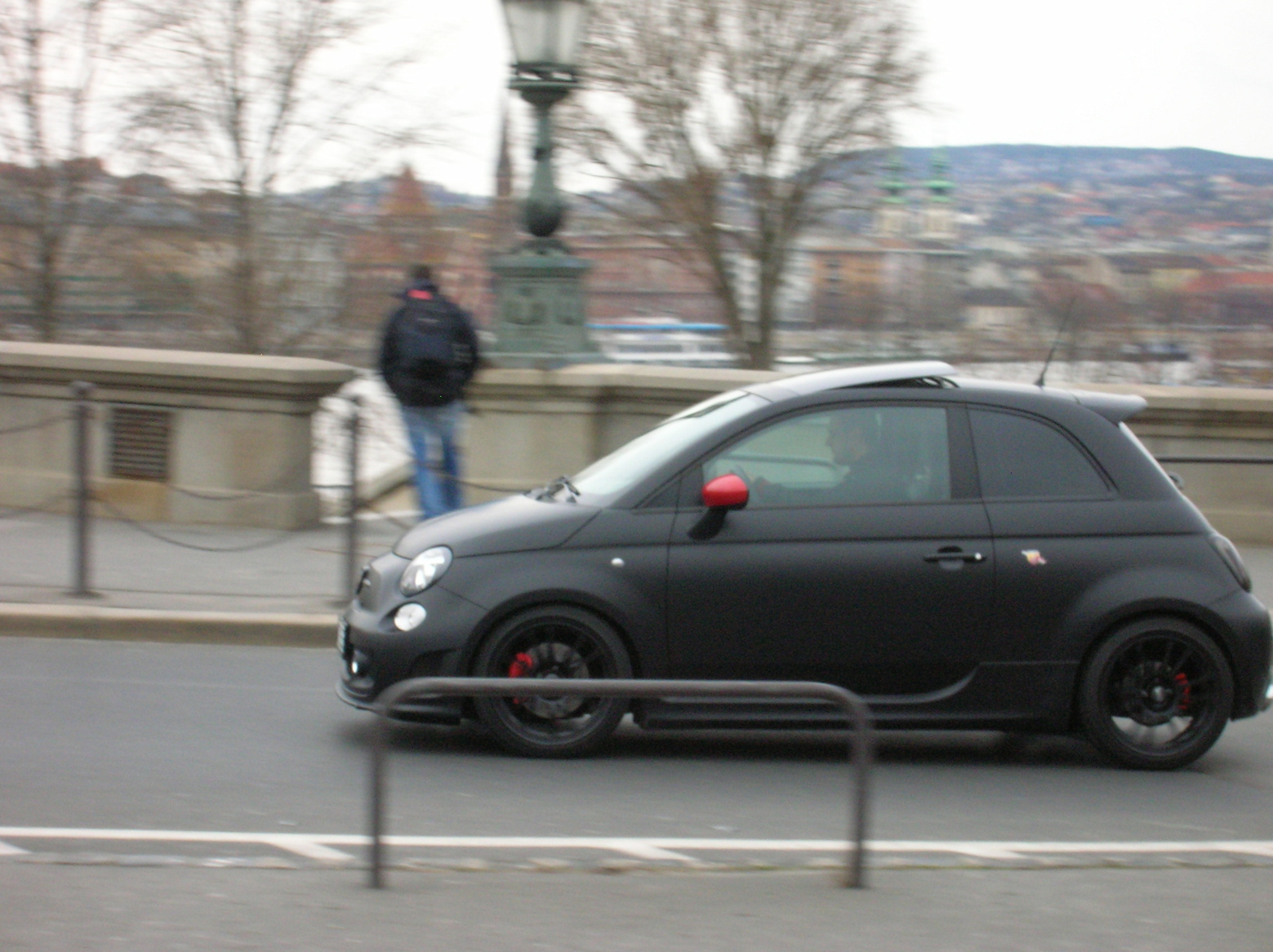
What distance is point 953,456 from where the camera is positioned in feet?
21.9

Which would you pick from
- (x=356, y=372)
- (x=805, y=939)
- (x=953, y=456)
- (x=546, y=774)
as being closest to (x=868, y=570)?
(x=953, y=456)

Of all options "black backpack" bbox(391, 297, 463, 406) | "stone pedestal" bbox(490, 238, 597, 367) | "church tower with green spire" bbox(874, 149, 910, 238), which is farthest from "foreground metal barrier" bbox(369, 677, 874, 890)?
"church tower with green spire" bbox(874, 149, 910, 238)

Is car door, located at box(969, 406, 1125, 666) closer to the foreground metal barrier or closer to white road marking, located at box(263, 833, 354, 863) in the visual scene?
the foreground metal barrier

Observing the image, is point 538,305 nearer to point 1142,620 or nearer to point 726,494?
point 726,494

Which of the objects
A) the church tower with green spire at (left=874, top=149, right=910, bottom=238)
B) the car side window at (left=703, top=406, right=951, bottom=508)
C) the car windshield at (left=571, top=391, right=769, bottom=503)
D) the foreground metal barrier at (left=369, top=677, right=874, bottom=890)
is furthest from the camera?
the church tower with green spire at (left=874, top=149, right=910, bottom=238)

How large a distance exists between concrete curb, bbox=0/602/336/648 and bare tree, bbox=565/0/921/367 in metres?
31.3

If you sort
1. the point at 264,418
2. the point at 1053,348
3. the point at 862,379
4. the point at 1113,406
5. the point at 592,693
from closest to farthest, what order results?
the point at 592,693, the point at 862,379, the point at 1113,406, the point at 1053,348, the point at 264,418

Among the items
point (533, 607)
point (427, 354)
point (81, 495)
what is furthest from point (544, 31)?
point (533, 607)

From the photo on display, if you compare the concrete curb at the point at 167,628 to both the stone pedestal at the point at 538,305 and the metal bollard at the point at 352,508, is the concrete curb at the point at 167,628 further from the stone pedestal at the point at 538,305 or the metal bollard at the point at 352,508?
the stone pedestal at the point at 538,305

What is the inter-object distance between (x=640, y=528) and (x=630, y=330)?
35.6 meters

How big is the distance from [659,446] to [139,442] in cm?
654

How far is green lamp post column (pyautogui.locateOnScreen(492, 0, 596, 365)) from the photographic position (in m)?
12.0

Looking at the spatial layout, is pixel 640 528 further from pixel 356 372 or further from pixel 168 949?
pixel 356 372

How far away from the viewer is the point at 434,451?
10938 millimetres
